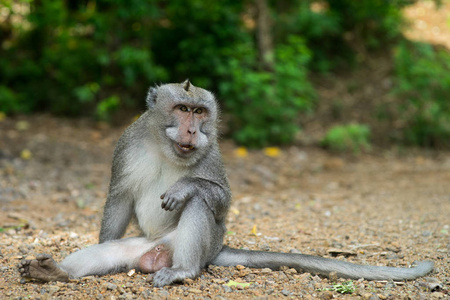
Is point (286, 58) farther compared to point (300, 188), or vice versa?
point (286, 58)

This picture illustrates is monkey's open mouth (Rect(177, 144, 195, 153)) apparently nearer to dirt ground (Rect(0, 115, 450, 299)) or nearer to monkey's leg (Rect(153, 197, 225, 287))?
monkey's leg (Rect(153, 197, 225, 287))

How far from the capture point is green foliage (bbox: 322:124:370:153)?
430 inches

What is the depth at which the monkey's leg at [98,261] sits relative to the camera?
384 cm

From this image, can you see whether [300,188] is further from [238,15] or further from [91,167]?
[238,15]

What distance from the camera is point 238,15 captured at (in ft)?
39.1

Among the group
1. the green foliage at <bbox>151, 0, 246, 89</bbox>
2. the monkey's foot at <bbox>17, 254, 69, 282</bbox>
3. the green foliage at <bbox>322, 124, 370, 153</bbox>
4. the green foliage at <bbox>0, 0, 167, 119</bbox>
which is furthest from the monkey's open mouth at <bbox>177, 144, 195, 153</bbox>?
the green foliage at <bbox>322, 124, 370, 153</bbox>

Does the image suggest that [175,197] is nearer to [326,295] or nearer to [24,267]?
[24,267]

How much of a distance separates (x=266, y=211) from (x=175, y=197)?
297 cm

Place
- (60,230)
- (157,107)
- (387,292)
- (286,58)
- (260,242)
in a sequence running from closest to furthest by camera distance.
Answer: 1. (387,292)
2. (157,107)
3. (260,242)
4. (60,230)
5. (286,58)

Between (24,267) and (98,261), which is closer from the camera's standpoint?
(24,267)

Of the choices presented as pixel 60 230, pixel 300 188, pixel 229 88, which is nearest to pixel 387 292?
pixel 60 230

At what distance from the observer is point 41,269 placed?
3.82 meters

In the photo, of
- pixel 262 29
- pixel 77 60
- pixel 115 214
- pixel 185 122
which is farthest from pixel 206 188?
pixel 77 60

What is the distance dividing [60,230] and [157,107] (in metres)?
2.11
